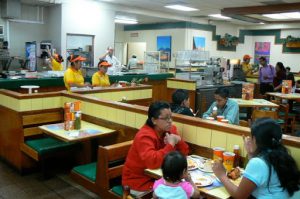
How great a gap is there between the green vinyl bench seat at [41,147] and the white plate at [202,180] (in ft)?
7.48

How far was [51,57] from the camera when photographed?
8.43 metres

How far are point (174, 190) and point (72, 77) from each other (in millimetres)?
4140

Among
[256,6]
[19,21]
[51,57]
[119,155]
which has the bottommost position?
[119,155]

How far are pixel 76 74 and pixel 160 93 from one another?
381 centimetres

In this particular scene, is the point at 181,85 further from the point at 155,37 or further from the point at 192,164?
the point at 155,37

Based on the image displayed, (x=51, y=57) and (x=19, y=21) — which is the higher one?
(x=19, y=21)

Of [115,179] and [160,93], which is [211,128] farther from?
[160,93]

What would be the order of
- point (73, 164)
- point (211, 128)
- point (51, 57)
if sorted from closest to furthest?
point (211, 128) → point (73, 164) → point (51, 57)

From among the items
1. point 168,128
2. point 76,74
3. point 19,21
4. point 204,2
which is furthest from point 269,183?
point 19,21

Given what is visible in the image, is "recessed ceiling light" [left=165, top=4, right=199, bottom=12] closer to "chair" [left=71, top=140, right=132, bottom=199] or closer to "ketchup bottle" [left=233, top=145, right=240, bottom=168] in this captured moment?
"chair" [left=71, top=140, right=132, bottom=199]

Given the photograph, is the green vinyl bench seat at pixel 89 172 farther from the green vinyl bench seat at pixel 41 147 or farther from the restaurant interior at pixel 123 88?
the green vinyl bench seat at pixel 41 147

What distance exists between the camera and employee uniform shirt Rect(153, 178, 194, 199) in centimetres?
204

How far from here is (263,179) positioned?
190cm

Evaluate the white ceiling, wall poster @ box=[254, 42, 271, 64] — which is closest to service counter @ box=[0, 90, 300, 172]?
the white ceiling
